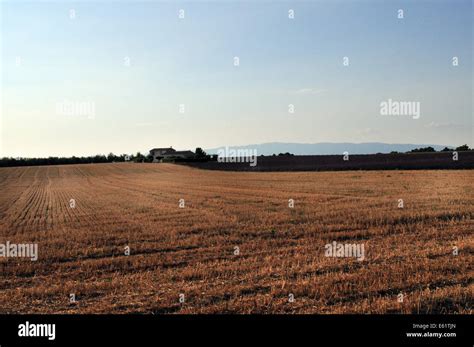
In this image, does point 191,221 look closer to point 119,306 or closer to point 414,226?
point 414,226

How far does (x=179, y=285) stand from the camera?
26.5ft

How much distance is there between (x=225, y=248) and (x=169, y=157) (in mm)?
65926

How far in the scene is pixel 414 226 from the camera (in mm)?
13969

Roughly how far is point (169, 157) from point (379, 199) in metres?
58.0

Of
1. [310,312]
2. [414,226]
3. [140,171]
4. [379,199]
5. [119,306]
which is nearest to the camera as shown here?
[310,312]

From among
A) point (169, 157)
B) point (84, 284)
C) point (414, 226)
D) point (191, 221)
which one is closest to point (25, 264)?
point (84, 284)

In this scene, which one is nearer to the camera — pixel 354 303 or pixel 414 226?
pixel 354 303
